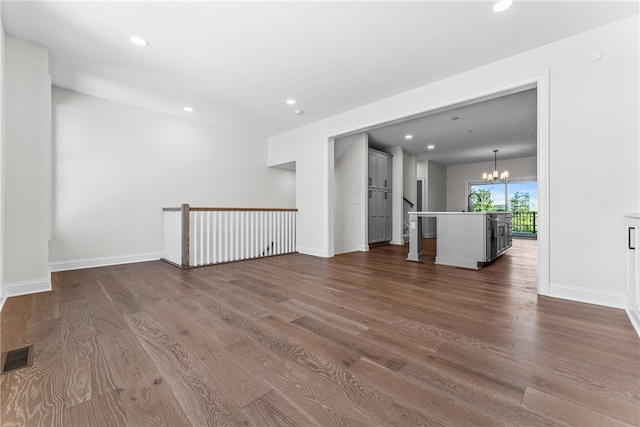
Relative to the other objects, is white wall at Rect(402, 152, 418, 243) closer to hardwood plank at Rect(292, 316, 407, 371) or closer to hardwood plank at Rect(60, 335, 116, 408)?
hardwood plank at Rect(292, 316, 407, 371)

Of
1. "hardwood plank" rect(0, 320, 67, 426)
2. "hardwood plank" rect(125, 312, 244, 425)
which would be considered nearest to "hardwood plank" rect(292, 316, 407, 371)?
"hardwood plank" rect(125, 312, 244, 425)

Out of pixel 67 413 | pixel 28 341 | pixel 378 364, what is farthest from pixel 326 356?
pixel 28 341

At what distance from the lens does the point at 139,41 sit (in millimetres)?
2582

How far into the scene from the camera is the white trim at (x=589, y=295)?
2.23 m

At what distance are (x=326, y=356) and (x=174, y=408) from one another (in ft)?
2.46

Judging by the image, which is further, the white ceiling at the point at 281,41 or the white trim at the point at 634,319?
the white ceiling at the point at 281,41

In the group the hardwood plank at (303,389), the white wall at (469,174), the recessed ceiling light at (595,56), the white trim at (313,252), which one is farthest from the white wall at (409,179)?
the hardwood plank at (303,389)

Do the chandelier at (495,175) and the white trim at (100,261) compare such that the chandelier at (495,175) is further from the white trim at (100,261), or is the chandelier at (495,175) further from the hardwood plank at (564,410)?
the white trim at (100,261)

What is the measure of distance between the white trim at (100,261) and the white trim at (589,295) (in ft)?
17.8

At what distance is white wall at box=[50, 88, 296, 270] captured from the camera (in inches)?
147

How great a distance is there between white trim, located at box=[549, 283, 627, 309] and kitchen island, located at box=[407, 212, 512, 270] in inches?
44.5

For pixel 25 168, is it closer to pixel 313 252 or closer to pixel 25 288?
pixel 25 288

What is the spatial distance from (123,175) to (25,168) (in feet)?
5.41

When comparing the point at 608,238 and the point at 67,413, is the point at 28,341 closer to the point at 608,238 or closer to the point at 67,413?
the point at 67,413
